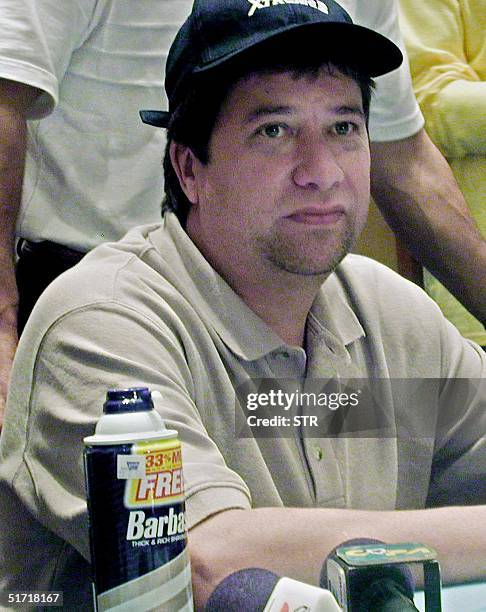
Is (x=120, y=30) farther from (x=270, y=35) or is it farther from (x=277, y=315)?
(x=277, y=315)

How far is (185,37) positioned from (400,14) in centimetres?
28

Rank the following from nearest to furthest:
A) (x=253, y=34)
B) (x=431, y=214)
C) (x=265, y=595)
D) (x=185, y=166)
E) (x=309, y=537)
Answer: (x=265, y=595) < (x=309, y=537) < (x=253, y=34) < (x=185, y=166) < (x=431, y=214)

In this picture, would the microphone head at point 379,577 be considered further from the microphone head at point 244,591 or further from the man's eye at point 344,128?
the man's eye at point 344,128

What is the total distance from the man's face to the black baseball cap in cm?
3

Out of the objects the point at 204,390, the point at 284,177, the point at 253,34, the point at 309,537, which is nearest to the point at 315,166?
the point at 284,177

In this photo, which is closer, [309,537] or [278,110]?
[309,537]

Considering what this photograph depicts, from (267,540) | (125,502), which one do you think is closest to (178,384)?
(267,540)

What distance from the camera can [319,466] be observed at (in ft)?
3.49

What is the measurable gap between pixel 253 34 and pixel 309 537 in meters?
0.47

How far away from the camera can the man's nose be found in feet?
3.45

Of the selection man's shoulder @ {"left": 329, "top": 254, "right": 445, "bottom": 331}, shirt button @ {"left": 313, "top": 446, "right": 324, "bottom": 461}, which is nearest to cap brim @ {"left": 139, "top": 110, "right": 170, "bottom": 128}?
man's shoulder @ {"left": 329, "top": 254, "right": 445, "bottom": 331}

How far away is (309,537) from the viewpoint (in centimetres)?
90

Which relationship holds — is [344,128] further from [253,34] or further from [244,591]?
[244,591]

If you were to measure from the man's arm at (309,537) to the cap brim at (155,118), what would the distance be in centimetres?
42
